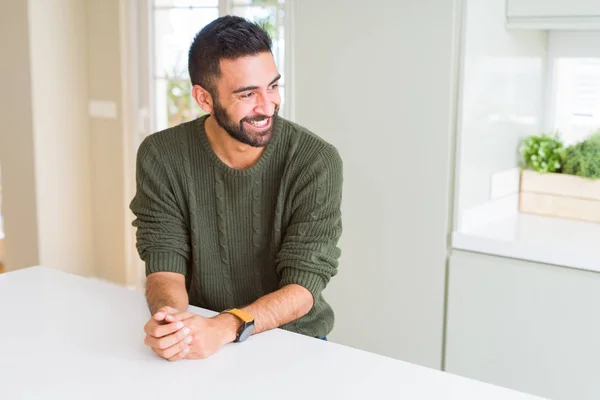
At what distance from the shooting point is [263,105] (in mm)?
1871

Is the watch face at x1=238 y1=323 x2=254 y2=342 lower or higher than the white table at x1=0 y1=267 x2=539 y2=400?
higher

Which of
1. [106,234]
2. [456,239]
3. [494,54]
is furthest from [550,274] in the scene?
[106,234]

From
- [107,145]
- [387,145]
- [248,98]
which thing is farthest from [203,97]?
[107,145]

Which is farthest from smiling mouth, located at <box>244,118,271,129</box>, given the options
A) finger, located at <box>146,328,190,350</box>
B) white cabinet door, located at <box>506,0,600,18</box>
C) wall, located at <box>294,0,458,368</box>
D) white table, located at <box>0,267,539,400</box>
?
white cabinet door, located at <box>506,0,600,18</box>

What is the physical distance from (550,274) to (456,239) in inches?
13.1

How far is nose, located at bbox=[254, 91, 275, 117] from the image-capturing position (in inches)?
73.6

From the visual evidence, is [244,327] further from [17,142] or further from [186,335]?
[17,142]

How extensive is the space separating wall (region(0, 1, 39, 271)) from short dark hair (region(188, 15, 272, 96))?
253 centimetres

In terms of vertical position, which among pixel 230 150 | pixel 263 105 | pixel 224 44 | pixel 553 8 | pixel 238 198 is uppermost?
pixel 553 8

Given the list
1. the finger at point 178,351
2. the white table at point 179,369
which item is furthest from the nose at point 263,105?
the finger at point 178,351

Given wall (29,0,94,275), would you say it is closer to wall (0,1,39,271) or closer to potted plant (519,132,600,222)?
wall (0,1,39,271)

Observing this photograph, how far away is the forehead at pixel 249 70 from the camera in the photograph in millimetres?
1851

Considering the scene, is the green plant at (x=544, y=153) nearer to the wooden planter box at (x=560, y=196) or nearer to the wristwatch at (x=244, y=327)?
the wooden planter box at (x=560, y=196)

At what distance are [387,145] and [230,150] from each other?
36.8 inches
